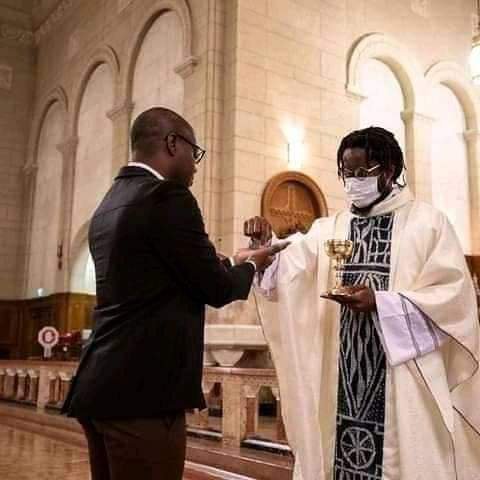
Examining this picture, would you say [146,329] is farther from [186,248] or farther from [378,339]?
[378,339]

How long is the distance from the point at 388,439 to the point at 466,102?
1035 centimetres

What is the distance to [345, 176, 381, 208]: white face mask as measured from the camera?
2.72 meters

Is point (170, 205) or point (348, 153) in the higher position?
point (348, 153)

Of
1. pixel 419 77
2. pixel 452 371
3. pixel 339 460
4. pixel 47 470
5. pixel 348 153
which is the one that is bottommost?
pixel 47 470

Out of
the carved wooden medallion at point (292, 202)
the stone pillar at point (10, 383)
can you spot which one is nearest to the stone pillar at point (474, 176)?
the carved wooden medallion at point (292, 202)

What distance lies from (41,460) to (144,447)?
14.8 ft

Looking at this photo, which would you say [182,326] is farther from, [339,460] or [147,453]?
[339,460]

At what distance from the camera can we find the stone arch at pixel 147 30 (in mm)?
9789

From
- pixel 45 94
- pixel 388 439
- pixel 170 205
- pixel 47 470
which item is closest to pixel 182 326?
pixel 170 205

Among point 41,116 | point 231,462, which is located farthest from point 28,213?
point 231,462

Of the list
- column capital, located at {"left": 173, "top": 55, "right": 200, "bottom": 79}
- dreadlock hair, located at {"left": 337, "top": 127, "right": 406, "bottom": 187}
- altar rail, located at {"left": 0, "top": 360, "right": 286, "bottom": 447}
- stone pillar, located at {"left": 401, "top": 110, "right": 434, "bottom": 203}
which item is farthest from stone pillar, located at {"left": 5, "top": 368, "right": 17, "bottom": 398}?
dreadlock hair, located at {"left": 337, "top": 127, "right": 406, "bottom": 187}

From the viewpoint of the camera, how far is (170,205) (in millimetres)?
1911

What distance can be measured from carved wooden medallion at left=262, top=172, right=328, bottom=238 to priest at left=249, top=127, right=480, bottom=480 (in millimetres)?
6358

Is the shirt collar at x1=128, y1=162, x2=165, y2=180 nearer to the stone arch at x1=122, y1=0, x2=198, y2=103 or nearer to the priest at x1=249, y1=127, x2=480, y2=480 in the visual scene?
the priest at x1=249, y1=127, x2=480, y2=480
